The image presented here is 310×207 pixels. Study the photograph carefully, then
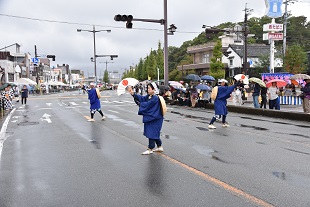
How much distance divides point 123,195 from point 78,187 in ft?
2.84

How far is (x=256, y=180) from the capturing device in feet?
17.3

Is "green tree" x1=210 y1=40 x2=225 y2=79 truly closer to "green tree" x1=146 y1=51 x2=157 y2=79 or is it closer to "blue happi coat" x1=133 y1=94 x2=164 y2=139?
"green tree" x1=146 y1=51 x2=157 y2=79

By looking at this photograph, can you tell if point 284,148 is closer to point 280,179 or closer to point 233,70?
point 280,179

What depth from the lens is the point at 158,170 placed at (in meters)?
6.06

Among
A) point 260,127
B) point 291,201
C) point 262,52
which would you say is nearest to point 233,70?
point 262,52

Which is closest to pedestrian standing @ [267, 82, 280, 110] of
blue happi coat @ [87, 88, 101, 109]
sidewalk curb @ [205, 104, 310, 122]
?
sidewalk curb @ [205, 104, 310, 122]

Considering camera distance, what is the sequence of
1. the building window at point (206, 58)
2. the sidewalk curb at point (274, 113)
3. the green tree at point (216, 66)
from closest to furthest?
the sidewalk curb at point (274, 113) → the green tree at point (216, 66) → the building window at point (206, 58)

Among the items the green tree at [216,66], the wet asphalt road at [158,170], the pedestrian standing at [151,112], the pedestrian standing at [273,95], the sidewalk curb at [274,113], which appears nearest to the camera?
the wet asphalt road at [158,170]

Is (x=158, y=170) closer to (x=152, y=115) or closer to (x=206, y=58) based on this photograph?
(x=152, y=115)

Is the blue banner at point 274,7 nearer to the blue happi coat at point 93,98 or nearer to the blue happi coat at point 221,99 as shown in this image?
the blue happi coat at point 221,99

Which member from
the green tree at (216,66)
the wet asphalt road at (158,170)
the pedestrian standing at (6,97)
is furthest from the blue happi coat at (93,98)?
the green tree at (216,66)

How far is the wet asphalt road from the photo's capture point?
4559mm

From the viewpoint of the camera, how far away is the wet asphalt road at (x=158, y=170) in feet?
15.0

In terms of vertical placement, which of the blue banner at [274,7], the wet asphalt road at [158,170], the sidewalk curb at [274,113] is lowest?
the wet asphalt road at [158,170]
